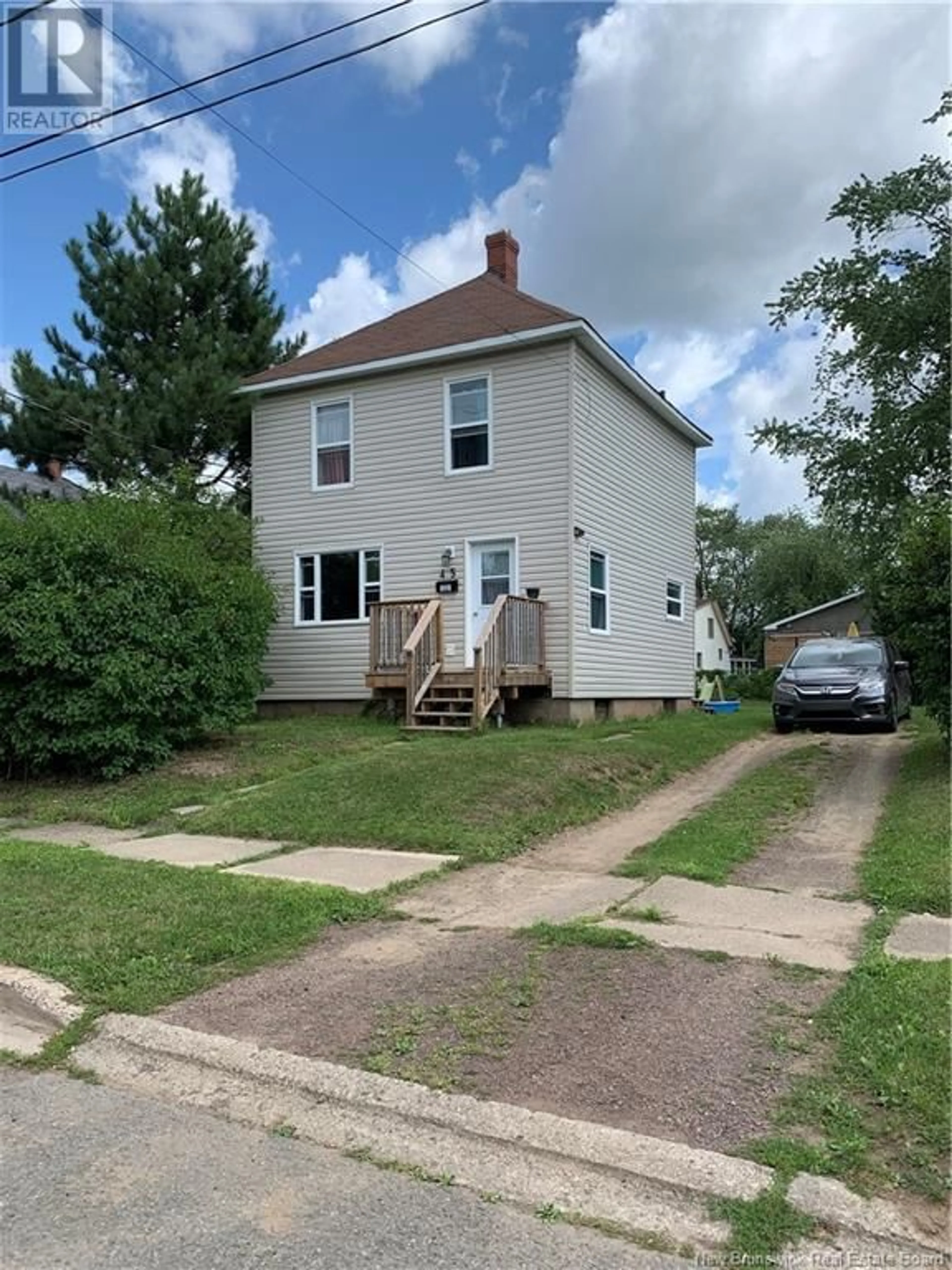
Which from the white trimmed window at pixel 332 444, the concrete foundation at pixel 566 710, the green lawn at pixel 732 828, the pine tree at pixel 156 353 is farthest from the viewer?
the pine tree at pixel 156 353

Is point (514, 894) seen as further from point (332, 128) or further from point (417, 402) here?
point (417, 402)

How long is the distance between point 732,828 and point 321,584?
35.4 feet

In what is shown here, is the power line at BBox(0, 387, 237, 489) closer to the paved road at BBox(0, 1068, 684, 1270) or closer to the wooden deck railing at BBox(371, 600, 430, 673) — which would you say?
the wooden deck railing at BBox(371, 600, 430, 673)

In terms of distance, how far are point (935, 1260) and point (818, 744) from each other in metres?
11.1

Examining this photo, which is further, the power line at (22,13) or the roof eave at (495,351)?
the roof eave at (495,351)

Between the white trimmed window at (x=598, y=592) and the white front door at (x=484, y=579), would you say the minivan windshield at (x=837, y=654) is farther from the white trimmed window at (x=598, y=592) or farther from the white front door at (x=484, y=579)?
the white front door at (x=484, y=579)

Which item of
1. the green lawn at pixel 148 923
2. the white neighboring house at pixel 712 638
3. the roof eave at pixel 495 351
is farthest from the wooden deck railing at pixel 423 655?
the white neighboring house at pixel 712 638

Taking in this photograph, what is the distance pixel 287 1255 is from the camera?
7.69 ft

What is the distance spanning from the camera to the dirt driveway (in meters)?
3.07

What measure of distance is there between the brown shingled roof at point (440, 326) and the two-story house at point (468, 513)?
59 mm

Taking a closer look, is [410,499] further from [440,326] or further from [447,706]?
[447,706]

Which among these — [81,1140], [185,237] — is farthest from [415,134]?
[185,237]

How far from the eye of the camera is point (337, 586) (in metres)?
16.7

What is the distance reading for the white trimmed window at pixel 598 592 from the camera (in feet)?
50.3
